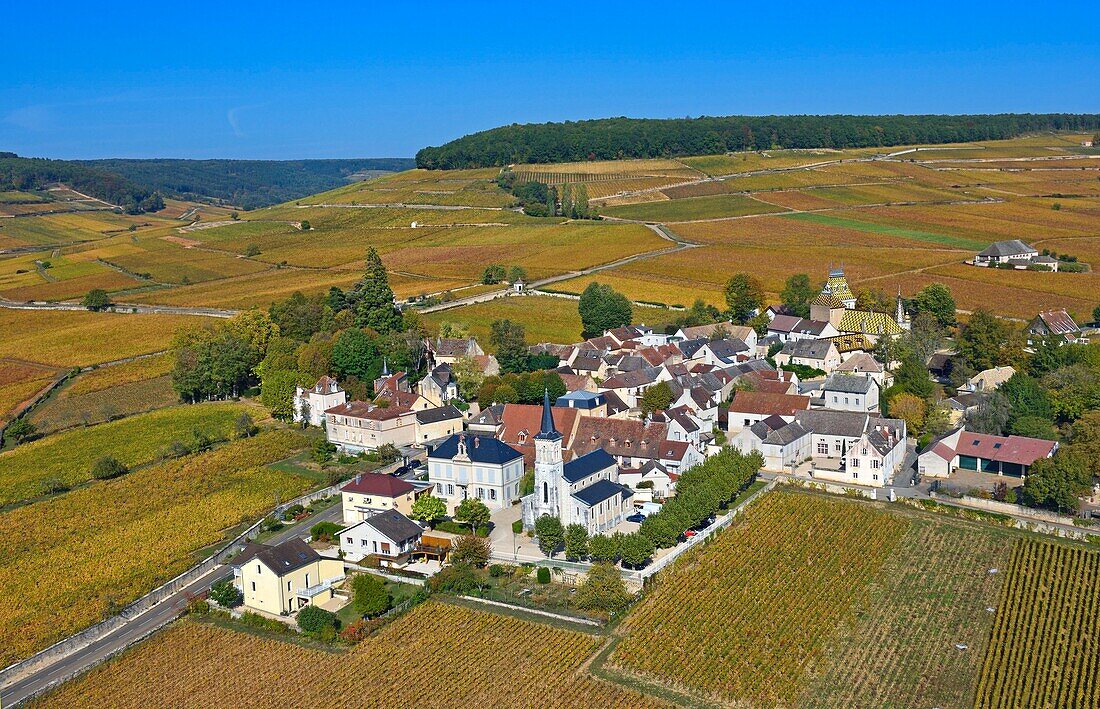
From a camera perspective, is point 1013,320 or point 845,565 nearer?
A: point 845,565

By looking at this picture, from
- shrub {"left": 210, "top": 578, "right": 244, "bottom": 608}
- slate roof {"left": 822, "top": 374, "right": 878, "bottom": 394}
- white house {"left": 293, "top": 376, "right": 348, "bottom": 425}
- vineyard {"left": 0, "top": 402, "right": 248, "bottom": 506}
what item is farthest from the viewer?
white house {"left": 293, "top": 376, "right": 348, "bottom": 425}

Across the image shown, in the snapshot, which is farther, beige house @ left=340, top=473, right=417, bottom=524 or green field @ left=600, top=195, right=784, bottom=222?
green field @ left=600, top=195, right=784, bottom=222

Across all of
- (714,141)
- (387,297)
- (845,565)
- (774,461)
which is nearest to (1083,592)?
(845,565)

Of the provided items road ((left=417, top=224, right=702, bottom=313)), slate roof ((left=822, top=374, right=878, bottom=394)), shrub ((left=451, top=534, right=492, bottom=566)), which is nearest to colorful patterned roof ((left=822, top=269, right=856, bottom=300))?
slate roof ((left=822, top=374, right=878, bottom=394))

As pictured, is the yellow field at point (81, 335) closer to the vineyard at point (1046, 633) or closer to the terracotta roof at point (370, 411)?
the terracotta roof at point (370, 411)

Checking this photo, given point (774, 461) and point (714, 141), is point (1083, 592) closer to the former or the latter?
point (774, 461)

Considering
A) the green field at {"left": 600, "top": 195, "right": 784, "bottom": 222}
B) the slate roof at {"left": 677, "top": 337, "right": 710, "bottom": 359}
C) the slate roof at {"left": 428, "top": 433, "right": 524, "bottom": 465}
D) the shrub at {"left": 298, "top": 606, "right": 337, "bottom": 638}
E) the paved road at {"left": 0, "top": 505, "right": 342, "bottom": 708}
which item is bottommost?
the paved road at {"left": 0, "top": 505, "right": 342, "bottom": 708}

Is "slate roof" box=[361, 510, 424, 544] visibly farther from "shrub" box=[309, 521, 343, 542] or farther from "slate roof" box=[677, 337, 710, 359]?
"slate roof" box=[677, 337, 710, 359]
